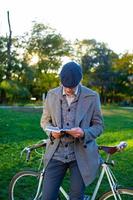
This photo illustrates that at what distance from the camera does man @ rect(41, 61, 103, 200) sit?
4.54 m

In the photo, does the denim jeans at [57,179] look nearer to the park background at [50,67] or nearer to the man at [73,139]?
the man at [73,139]

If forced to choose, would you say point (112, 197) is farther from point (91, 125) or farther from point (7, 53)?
point (7, 53)

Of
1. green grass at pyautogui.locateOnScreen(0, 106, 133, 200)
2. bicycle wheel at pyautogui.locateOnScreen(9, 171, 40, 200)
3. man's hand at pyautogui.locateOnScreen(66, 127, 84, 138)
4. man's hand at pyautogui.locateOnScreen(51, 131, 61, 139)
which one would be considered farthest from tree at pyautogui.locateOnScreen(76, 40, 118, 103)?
man's hand at pyautogui.locateOnScreen(66, 127, 84, 138)

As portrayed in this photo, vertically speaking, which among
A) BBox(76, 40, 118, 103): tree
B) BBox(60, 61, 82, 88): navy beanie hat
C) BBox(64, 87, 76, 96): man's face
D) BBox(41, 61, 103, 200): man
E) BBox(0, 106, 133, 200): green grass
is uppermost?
BBox(76, 40, 118, 103): tree

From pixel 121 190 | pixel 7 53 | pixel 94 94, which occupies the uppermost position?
pixel 7 53

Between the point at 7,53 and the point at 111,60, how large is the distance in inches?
708

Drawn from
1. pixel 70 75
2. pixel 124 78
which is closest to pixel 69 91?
pixel 70 75

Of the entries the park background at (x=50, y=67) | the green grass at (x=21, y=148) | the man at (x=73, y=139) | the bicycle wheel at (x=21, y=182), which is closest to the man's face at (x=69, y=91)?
the man at (x=73, y=139)

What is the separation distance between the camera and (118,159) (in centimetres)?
1144

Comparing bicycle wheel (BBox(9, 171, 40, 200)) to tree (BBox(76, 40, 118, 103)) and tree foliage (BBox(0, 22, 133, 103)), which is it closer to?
tree foliage (BBox(0, 22, 133, 103))

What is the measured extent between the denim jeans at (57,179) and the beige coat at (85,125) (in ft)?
0.21

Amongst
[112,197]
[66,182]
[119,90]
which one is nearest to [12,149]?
[66,182]

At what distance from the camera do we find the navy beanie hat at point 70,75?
442cm

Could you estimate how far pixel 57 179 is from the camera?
4.66 metres
